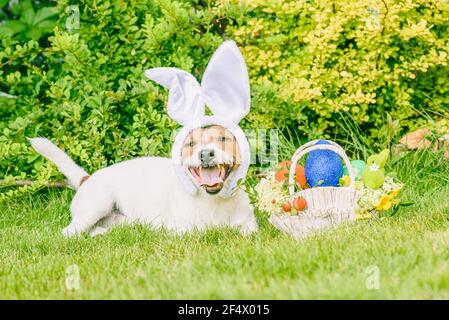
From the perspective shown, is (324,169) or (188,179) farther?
(324,169)

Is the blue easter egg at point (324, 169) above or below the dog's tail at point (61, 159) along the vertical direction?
below

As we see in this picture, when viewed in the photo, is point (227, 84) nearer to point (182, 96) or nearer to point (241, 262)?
point (182, 96)

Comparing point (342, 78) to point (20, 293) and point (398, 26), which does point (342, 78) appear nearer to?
point (398, 26)

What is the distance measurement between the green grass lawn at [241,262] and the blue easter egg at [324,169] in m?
0.29

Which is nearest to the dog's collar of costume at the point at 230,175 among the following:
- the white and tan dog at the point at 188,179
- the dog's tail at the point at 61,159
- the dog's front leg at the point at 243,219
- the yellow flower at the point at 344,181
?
the white and tan dog at the point at 188,179

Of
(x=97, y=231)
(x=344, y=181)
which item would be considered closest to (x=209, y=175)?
(x=344, y=181)

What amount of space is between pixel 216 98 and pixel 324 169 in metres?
0.63

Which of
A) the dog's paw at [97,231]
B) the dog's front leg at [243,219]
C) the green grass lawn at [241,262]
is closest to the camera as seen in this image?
the green grass lawn at [241,262]

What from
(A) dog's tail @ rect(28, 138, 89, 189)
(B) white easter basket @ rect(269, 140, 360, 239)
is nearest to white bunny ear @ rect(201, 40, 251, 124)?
(B) white easter basket @ rect(269, 140, 360, 239)

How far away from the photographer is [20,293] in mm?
2828

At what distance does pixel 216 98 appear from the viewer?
3721mm

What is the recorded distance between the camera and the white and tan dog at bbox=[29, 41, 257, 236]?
11.8ft

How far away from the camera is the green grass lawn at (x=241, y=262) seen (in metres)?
2.57

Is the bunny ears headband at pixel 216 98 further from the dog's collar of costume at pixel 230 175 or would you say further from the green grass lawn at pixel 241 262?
the green grass lawn at pixel 241 262
